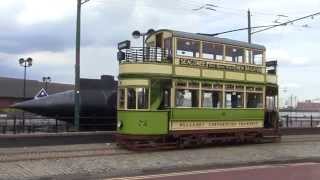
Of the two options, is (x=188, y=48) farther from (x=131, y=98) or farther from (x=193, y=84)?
(x=131, y=98)

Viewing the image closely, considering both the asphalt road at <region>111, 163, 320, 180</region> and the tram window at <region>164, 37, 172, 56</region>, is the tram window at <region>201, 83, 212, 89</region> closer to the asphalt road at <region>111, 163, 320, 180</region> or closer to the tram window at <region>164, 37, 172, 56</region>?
the tram window at <region>164, 37, 172, 56</region>

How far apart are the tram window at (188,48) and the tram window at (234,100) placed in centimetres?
244

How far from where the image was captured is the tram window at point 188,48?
2472 cm

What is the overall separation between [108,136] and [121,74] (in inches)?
147

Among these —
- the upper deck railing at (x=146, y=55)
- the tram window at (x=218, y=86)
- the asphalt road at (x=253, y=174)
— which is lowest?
the asphalt road at (x=253, y=174)

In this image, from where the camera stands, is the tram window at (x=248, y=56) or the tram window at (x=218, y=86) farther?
the tram window at (x=248, y=56)

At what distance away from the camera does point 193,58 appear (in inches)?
988

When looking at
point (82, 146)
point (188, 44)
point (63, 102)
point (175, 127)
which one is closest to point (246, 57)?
point (188, 44)

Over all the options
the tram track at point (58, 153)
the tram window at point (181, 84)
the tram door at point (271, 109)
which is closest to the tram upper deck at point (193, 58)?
the tram window at point (181, 84)

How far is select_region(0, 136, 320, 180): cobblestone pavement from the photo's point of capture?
671 inches

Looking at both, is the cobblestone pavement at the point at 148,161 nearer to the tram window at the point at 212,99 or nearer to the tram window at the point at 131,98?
the tram window at the point at 212,99

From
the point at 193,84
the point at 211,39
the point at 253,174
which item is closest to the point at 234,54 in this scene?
the point at 211,39

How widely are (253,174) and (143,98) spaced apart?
7.23 m

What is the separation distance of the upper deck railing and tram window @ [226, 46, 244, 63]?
3433 mm
